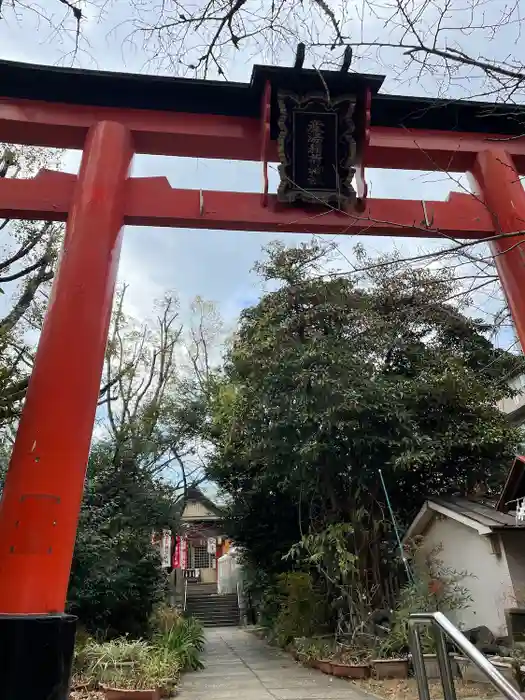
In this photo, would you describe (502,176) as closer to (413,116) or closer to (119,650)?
(413,116)

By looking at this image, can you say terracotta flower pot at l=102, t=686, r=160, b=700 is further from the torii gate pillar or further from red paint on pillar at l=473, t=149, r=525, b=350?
red paint on pillar at l=473, t=149, r=525, b=350

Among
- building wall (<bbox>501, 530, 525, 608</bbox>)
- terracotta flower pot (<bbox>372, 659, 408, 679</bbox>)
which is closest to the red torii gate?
building wall (<bbox>501, 530, 525, 608</bbox>)

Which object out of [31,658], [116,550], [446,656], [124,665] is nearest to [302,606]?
[116,550]

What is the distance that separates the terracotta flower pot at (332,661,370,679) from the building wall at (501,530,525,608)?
7.90ft

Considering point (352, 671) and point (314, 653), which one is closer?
point (352, 671)

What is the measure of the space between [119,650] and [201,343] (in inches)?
522

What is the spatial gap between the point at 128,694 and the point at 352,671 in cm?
353

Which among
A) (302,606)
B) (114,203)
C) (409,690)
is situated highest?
(114,203)

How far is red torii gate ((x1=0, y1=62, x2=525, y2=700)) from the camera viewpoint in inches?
137

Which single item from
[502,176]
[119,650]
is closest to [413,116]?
[502,176]

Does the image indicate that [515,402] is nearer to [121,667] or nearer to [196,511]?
[121,667]

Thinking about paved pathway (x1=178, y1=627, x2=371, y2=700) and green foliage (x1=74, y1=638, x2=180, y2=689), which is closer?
green foliage (x1=74, y1=638, x2=180, y2=689)

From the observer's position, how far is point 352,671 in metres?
8.64

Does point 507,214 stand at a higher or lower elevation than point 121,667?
higher
